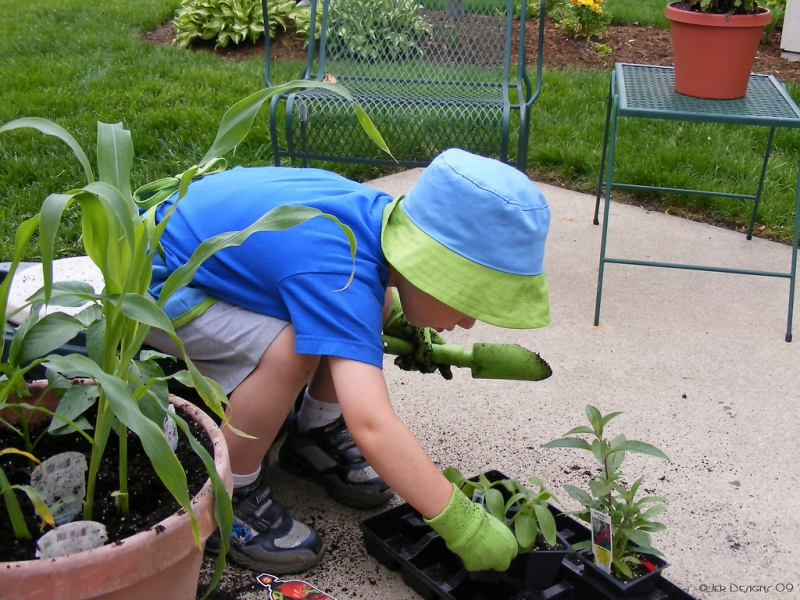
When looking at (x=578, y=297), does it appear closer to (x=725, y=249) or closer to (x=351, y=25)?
(x=725, y=249)

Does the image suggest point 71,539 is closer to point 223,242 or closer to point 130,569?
point 130,569

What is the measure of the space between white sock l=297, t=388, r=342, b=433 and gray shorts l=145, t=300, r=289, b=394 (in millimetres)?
337

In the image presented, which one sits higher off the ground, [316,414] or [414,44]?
[414,44]

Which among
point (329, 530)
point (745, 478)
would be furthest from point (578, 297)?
point (329, 530)

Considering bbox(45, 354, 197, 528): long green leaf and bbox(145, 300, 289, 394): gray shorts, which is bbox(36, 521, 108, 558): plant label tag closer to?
bbox(45, 354, 197, 528): long green leaf

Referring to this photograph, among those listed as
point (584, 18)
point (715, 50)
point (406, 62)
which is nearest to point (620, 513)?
point (715, 50)

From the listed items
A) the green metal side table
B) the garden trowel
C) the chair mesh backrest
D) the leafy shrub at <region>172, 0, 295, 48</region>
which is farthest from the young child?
the leafy shrub at <region>172, 0, 295, 48</region>

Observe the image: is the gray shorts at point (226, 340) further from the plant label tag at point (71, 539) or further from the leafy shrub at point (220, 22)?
the leafy shrub at point (220, 22)

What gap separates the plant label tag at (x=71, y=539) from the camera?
108 centimetres

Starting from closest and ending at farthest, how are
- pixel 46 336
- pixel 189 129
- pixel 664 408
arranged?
pixel 46 336 → pixel 664 408 → pixel 189 129

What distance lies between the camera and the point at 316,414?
196 centimetres

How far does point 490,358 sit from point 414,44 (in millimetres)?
1992

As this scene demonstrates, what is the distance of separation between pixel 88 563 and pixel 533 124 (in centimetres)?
343

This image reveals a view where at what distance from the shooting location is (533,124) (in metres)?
4.09
